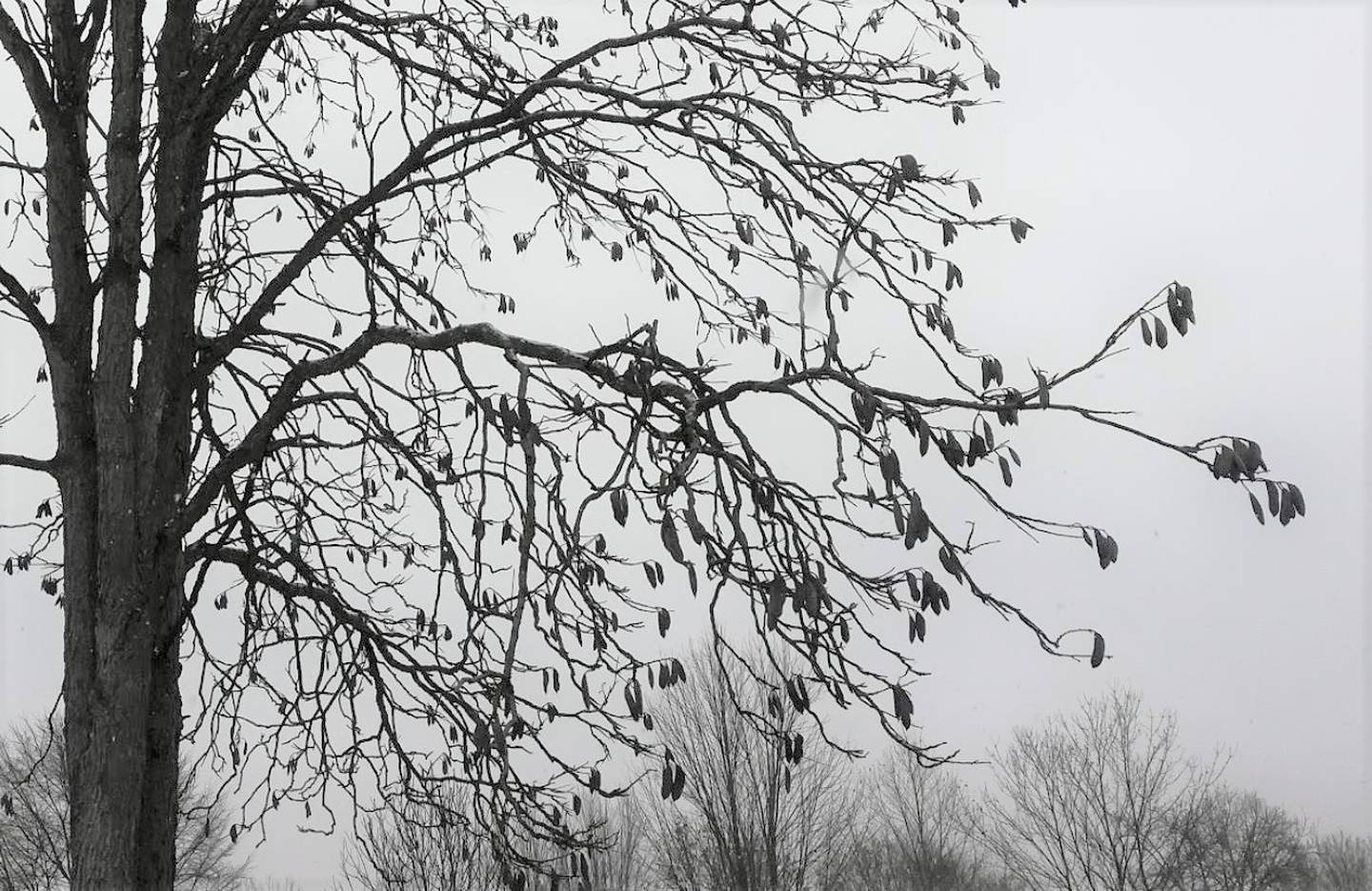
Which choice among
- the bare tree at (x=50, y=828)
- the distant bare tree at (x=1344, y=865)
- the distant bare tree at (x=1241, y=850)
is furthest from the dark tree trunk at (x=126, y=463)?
the distant bare tree at (x=1344, y=865)

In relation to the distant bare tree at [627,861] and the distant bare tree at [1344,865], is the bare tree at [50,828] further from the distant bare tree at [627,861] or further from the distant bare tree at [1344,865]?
the distant bare tree at [1344,865]

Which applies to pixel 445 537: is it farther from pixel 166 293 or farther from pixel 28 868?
pixel 28 868

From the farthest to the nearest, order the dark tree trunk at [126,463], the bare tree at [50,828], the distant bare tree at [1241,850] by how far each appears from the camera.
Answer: the distant bare tree at [1241,850], the bare tree at [50,828], the dark tree trunk at [126,463]

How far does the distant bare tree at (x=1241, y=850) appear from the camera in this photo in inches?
1262

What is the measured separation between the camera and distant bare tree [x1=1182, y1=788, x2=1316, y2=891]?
32062 millimetres

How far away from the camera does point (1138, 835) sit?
1102 inches

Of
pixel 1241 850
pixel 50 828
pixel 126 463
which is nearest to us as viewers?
pixel 126 463

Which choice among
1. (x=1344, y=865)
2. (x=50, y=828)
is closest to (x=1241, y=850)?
(x=1344, y=865)

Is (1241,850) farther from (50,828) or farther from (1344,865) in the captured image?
(50,828)

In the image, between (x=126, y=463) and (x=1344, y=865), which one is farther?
(x=1344, y=865)

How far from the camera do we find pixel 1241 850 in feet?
115

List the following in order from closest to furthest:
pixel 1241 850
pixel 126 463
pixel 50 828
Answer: pixel 126 463 < pixel 50 828 < pixel 1241 850

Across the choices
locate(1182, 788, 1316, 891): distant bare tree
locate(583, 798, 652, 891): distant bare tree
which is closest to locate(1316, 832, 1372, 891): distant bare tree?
locate(1182, 788, 1316, 891): distant bare tree

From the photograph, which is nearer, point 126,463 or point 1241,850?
point 126,463
